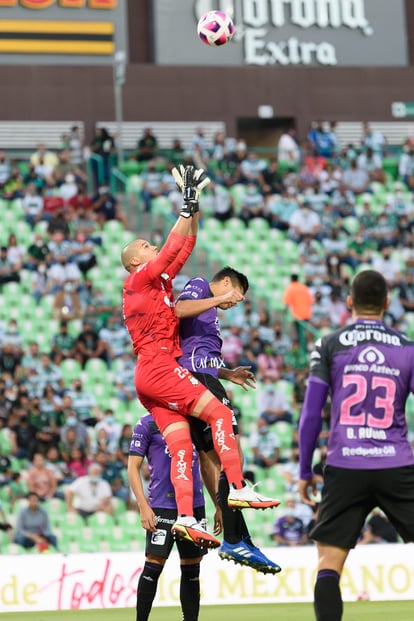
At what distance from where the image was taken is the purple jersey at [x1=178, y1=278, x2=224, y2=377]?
8.84 meters

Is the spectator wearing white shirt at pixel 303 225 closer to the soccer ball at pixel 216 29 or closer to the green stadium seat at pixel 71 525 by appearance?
the green stadium seat at pixel 71 525

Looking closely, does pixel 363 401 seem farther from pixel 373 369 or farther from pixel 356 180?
pixel 356 180

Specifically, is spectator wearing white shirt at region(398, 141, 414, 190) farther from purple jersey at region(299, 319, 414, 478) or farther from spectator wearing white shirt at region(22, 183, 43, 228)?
purple jersey at region(299, 319, 414, 478)

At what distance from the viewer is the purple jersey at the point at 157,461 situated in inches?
360

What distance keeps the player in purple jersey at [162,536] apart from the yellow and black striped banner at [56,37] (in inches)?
794

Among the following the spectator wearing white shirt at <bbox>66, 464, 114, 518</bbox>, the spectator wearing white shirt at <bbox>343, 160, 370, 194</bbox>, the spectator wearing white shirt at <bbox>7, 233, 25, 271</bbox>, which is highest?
the spectator wearing white shirt at <bbox>343, 160, 370, 194</bbox>

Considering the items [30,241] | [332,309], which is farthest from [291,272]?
[30,241]

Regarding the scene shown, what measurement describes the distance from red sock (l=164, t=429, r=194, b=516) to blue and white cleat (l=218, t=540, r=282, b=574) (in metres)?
0.38

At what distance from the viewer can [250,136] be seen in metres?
30.5

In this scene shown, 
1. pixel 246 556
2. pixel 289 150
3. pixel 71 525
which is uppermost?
pixel 289 150

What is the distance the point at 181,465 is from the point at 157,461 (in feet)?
2.92

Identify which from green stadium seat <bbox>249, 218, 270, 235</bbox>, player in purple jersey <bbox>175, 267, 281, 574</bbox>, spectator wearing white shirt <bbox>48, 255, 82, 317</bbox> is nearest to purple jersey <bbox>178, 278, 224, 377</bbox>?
player in purple jersey <bbox>175, 267, 281, 574</bbox>

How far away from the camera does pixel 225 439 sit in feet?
27.5

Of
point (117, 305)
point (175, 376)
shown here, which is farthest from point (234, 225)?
point (175, 376)
